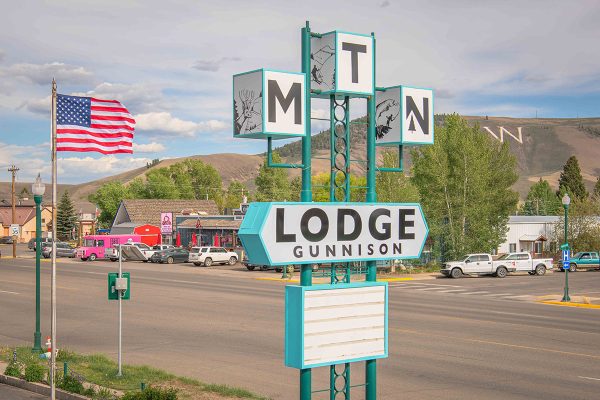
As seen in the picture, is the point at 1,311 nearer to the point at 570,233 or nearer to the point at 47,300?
the point at 47,300

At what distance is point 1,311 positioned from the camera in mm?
29234

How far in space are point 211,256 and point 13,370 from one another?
46.2m

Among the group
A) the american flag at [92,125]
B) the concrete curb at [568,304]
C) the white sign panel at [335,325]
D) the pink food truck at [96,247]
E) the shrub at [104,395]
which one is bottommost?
the concrete curb at [568,304]

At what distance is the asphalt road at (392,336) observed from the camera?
52.5ft

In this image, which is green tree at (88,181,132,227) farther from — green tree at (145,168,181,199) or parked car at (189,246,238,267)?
parked car at (189,246,238,267)

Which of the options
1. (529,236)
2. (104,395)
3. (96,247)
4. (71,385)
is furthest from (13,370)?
(529,236)

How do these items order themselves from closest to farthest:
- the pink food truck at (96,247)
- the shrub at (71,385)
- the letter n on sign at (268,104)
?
the letter n on sign at (268,104), the shrub at (71,385), the pink food truck at (96,247)

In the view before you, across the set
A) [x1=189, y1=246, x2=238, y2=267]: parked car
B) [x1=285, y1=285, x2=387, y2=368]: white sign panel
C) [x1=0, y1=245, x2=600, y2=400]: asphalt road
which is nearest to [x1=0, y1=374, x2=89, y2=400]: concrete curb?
[x1=0, y1=245, x2=600, y2=400]: asphalt road

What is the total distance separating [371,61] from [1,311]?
24140 mm

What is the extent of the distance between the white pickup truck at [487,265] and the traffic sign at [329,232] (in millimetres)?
40645

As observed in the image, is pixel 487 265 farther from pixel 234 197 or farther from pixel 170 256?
pixel 234 197

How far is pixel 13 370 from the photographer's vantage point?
1611 cm

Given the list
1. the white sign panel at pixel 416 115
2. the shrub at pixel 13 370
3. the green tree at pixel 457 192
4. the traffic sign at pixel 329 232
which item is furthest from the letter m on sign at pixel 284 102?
the green tree at pixel 457 192

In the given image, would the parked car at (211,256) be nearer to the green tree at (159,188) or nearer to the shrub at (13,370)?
the shrub at (13,370)
